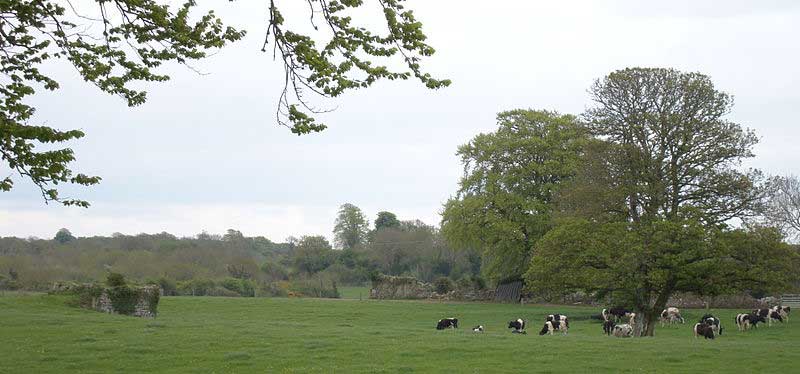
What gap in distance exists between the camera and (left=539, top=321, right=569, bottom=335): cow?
104 ft

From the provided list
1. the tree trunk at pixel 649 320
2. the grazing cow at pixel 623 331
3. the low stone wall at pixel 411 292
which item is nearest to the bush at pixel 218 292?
the low stone wall at pixel 411 292

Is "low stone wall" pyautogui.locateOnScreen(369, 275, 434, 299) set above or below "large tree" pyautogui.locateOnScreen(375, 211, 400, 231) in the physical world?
below

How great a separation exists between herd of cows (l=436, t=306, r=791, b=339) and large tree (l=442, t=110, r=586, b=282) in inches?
447

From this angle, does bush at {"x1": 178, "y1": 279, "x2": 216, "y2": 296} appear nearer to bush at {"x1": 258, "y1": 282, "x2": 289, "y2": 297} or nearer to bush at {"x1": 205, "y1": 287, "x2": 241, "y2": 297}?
bush at {"x1": 205, "y1": 287, "x2": 241, "y2": 297}

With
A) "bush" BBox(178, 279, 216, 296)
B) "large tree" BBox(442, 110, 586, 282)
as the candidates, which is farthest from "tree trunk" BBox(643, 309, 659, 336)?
"bush" BBox(178, 279, 216, 296)

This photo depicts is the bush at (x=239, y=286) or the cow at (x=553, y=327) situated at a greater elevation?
the bush at (x=239, y=286)

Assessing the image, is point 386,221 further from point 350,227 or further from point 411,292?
point 411,292

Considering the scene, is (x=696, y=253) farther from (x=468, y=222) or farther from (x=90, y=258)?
(x=90, y=258)

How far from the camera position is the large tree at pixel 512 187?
173 feet

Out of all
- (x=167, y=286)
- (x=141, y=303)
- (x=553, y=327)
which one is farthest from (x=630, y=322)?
(x=167, y=286)

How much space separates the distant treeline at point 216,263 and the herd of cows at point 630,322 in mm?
24946

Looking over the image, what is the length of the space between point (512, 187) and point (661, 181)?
21.9m

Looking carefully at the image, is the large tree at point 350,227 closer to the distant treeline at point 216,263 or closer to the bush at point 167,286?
the distant treeline at point 216,263

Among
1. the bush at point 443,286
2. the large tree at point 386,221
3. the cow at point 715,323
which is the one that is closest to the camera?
the cow at point 715,323
